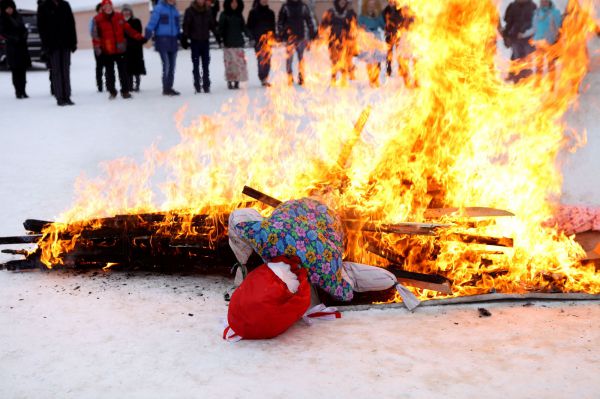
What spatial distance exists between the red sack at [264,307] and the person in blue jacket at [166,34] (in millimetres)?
11220

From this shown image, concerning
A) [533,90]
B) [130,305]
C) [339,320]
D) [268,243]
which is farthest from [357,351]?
[533,90]

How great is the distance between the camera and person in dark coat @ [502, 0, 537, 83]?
535 inches

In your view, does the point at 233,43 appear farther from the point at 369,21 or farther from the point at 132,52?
the point at 369,21

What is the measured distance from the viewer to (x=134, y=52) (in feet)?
51.0

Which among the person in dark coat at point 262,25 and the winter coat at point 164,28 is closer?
the winter coat at point 164,28

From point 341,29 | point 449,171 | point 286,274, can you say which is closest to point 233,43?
point 341,29

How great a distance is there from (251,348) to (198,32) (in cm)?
1196

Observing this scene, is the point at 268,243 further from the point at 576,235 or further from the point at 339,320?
the point at 576,235

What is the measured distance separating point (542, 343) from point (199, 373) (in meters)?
2.00

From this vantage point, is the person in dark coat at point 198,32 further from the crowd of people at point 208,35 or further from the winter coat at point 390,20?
the winter coat at point 390,20

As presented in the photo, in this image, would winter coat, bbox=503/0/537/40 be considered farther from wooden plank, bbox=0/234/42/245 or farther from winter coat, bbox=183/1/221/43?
wooden plank, bbox=0/234/42/245

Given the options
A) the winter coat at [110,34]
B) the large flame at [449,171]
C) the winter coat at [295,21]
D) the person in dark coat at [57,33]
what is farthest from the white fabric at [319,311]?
the winter coat at [295,21]

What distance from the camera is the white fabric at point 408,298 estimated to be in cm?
448

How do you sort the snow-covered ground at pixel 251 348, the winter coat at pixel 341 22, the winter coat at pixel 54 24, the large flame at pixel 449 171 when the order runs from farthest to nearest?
the winter coat at pixel 341 22 < the winter coat at pixel 54 24 < the large flame at pixel 449 171 < the snow-covered ground at pixel 251 348
